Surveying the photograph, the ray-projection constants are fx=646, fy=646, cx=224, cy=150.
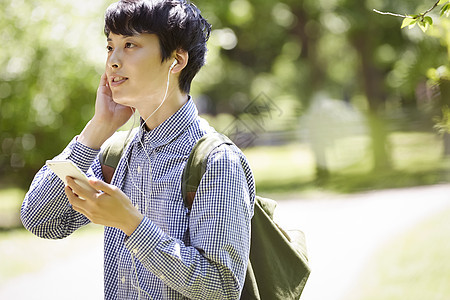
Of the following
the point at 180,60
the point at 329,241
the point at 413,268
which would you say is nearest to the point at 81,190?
the point at 180,60

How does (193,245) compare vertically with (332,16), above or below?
below

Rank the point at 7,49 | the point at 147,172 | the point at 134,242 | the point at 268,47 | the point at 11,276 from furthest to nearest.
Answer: the point at 268,47 → the point at 7,49 → the point at 11,276 → the point at 147,172 → the point at 134,242

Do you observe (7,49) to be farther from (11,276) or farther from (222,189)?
(222,189)

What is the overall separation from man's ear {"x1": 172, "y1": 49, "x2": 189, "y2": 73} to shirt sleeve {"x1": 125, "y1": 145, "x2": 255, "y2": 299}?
29cm

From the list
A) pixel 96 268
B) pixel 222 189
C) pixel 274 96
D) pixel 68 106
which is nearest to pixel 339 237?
pixel 96 268

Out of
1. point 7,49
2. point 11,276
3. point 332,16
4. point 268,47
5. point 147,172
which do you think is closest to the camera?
point 147,172

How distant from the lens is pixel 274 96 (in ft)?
39.3

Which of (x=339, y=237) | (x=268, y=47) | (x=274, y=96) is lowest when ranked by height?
(x=339, y=237)

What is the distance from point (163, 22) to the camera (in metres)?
1.66

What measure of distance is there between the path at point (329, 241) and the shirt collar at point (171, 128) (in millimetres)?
3844

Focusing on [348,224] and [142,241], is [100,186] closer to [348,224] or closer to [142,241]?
[142,241]

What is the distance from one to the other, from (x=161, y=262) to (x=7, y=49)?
20.8 feet

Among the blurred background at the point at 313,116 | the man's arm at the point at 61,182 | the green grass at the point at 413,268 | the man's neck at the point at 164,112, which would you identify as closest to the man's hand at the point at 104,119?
the man's arm at the point at 61,182

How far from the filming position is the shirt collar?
65.8 inches
